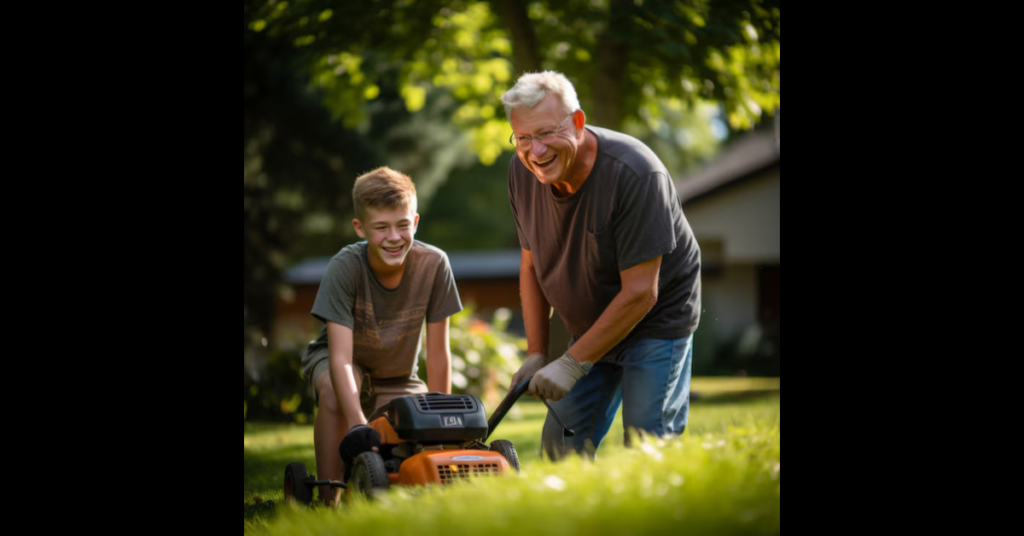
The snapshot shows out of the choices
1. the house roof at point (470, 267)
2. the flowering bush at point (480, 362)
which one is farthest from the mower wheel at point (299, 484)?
the house roof at point (470, 267)

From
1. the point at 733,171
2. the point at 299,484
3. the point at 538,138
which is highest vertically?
the point at 733,171

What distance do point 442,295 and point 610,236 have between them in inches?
35.2

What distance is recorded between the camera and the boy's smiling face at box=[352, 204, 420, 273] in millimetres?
3832

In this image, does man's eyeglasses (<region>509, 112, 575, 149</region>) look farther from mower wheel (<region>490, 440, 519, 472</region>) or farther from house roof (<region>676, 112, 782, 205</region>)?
house roof (<region>676, 112, 782, 205</region>)

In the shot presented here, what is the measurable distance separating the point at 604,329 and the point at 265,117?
10916 millimetres

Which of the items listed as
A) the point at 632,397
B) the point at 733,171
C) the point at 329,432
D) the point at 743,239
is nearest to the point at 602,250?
the point at 632,397

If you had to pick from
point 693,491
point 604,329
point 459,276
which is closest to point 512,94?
point 604,329

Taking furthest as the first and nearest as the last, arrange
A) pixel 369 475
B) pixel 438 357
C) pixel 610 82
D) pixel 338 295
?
pixel 610 82, pixel 438 357, pixel 338 295, pixel 369 475

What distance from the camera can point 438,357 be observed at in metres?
4.15

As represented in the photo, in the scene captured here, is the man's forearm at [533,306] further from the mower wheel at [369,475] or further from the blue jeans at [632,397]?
the mower wheel at [369,475]

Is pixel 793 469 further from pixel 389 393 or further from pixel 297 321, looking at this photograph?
pixel 297 321

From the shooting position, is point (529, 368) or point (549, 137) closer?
point (549, 137)

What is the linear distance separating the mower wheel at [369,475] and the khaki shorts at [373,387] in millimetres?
807

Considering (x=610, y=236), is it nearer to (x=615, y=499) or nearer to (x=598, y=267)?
(x=598, y=267)
